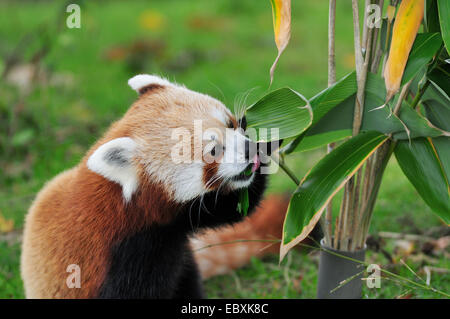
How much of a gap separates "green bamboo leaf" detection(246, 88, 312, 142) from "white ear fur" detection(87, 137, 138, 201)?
461 millimetres

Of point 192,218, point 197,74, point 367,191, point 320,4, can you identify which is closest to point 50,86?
point 197,74

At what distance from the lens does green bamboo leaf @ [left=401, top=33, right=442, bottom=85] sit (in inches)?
63.5

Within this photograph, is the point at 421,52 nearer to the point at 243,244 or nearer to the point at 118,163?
the point at 118,163

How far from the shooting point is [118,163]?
6.17 feet

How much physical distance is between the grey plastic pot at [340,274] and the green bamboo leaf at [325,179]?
0.35 meters

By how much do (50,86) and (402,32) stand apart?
4171 mm

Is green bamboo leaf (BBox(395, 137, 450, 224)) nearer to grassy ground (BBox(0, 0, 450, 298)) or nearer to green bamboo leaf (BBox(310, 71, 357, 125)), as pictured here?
green bamboo leaf (BBox(310, 71, 357, 125))

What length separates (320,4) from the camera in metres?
8.04

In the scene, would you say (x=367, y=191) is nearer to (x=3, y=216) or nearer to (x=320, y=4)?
(x=3, y=216)

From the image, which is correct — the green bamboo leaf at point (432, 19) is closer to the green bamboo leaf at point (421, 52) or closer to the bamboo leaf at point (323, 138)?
the green bamboo leaf at point (421, 52)

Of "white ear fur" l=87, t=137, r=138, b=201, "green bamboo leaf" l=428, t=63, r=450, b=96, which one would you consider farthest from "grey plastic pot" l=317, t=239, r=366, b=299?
"white ear fur" l=87, t=137, r=138, b=201

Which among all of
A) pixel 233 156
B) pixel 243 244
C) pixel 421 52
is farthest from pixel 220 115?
pixel 243 244

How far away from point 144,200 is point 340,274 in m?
0.81

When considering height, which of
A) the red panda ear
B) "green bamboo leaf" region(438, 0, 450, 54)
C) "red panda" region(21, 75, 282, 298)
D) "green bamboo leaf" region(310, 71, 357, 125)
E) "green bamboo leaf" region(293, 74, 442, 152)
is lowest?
"red panda" region(21, 75, 282, 298)
